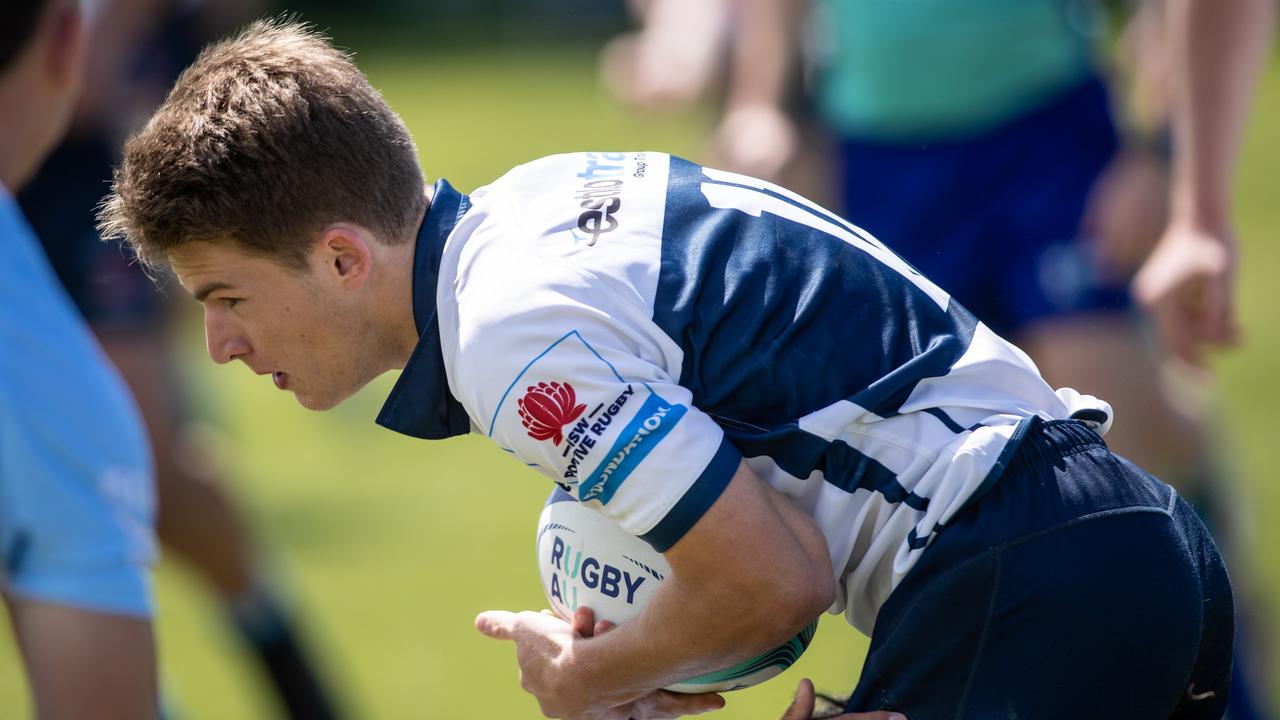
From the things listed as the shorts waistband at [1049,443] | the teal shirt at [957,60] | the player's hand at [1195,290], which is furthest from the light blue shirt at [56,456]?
the teal shirt at [957,60]

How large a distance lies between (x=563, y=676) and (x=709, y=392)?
1.56 ft

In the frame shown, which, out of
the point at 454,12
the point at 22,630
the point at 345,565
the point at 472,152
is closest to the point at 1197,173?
the point at 22,630

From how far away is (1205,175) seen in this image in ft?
9.74

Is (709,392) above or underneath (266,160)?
underneath

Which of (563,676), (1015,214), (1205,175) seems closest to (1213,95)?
(1205,175)

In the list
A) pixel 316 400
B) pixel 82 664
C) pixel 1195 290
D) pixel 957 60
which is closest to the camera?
pixel 316 400

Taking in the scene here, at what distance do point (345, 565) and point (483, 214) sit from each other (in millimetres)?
4557

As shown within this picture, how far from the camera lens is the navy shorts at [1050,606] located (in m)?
2.09

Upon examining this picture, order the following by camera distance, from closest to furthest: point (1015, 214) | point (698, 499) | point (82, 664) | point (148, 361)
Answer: point (698, 499) → point (82, 664) → point (1015, 214) → point (148, 361)

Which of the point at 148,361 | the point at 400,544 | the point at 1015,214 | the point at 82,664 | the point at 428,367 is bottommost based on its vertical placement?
the point at 400,544

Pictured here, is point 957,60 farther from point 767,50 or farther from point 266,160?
point 266,160

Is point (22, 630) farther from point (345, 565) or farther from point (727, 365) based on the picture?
point (345, 565)

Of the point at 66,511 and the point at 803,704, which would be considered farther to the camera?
the point at 66,511

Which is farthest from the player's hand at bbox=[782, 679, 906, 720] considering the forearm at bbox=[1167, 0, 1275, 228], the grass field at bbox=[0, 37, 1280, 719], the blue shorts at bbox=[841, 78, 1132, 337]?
the blue shorts at bbox=[841, 78, 1132, 337]
